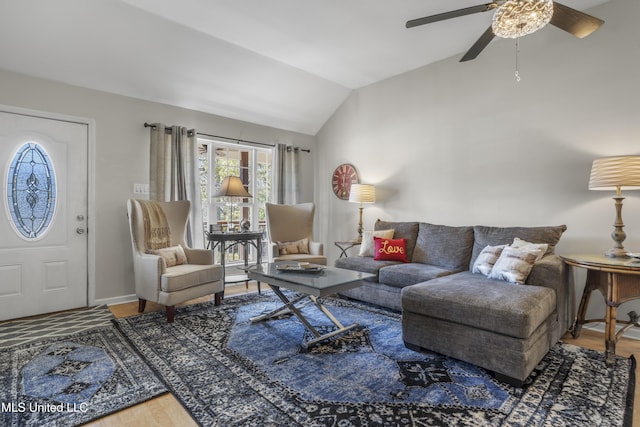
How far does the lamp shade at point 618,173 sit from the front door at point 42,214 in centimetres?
490

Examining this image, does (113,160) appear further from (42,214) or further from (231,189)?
(231,189)

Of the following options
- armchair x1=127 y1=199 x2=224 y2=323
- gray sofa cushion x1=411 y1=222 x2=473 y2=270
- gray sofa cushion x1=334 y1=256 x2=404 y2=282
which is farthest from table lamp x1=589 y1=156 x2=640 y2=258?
armchair x1=127 y1=199 x2=224 y2=323

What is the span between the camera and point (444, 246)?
358 cm

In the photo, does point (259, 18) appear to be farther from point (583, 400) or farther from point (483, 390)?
point (583, 400)

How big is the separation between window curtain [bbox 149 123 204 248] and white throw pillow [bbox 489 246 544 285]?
3464mm

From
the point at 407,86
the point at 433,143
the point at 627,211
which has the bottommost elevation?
the point at 627,211

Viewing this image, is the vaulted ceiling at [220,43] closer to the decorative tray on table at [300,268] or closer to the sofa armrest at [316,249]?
the sofa armrest at [316,249]

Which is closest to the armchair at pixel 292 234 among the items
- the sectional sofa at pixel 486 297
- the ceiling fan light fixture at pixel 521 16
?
the sectional sofa at pixel 486 297

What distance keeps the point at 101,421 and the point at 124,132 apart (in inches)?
125

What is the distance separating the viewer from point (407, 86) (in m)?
4.43

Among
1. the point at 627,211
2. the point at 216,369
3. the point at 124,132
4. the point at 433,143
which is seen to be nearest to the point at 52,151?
the point at 124,132

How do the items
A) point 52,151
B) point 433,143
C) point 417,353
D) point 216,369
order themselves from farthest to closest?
point 433,143 < point 52,151 < point 417,353 < point 216,369

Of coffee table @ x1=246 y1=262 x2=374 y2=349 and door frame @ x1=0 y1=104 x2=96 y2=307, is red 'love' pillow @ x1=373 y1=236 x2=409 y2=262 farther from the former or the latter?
door frame @ x1=0 y1=104 x2=96 y2=307

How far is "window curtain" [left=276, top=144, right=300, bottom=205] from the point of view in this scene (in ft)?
17.1
